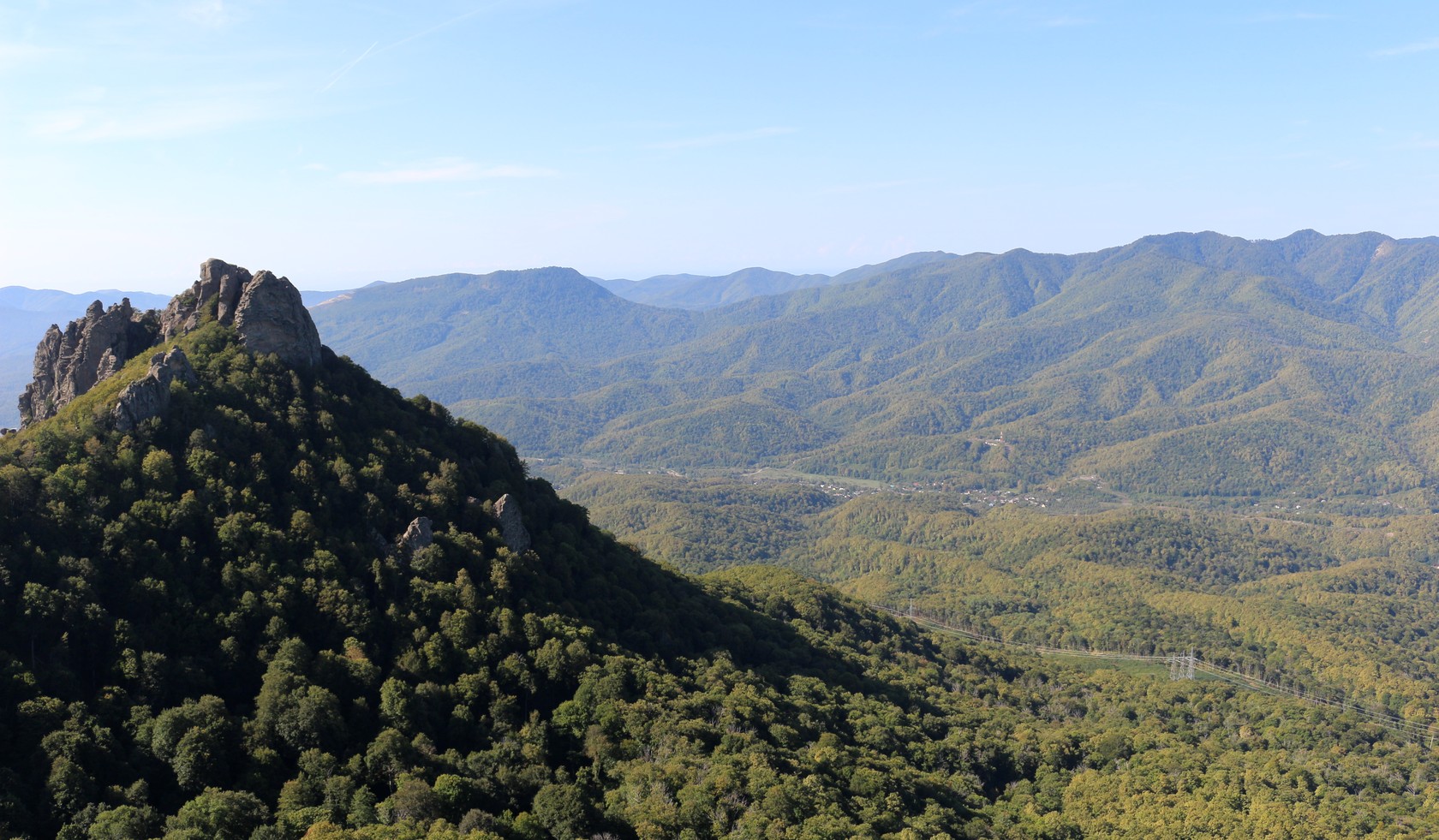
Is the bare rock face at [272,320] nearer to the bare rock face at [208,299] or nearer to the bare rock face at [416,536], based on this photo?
the bare rock face at [208,299]

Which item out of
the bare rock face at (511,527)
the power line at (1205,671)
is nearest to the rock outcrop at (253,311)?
the bare rock face at (511,527)

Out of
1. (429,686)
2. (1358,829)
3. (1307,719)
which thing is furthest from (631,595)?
(1307,719)

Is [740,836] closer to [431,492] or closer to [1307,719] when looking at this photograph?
[431,492]

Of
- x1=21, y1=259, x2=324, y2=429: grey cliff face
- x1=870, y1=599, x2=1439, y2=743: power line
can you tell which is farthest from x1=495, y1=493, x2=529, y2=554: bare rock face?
x1=870, y1=599, x2=1439, y2=743: power line

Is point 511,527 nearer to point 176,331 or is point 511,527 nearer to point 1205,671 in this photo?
point 176,331

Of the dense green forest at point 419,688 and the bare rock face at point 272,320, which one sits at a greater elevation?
the bare rock face at point 272,320

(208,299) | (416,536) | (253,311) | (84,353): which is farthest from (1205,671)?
(84,353)
